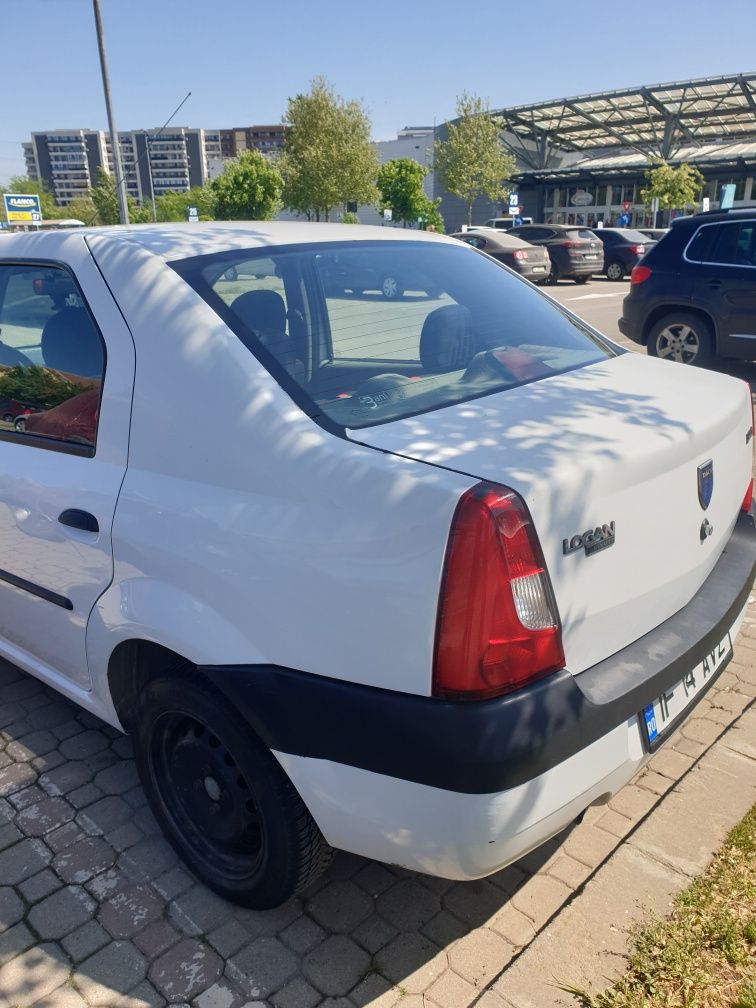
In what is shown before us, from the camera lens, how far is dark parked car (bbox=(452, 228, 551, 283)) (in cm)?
2205

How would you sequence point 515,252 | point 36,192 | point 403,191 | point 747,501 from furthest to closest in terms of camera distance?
point 36,192 → point 403,191 → point 515,252 → point 747,501

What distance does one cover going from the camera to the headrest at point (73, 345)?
239 cm

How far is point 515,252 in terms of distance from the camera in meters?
22.1

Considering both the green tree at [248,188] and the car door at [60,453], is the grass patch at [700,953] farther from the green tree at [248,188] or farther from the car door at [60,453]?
the green tree at [248,188]

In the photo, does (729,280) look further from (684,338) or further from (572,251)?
(572,251)

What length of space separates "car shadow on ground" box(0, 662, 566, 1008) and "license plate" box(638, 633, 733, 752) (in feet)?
2.26

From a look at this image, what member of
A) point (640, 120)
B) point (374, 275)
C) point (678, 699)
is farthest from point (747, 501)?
point (640, 120)

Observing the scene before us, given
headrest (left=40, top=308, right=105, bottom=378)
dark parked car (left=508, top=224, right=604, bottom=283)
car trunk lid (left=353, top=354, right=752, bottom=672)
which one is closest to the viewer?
car trunk lid (left=353, top=354, right=752, bottom=672)

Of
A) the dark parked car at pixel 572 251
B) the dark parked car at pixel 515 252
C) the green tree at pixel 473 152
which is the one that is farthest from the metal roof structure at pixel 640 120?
the dark parked car at pixel 515 252

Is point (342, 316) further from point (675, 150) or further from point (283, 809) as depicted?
point (675, 150)

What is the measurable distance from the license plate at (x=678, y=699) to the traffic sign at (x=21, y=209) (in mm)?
42307

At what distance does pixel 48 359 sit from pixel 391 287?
47.0 inches

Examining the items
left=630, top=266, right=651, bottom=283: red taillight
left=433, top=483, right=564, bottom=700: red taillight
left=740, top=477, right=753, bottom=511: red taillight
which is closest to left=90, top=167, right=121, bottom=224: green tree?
left=630, top=266, right=651, bottom=283: red taillight

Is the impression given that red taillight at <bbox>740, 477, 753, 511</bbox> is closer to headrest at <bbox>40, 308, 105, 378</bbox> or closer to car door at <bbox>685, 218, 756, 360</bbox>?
headrest at <bbox>40, 308, 105, 378</bbox>
